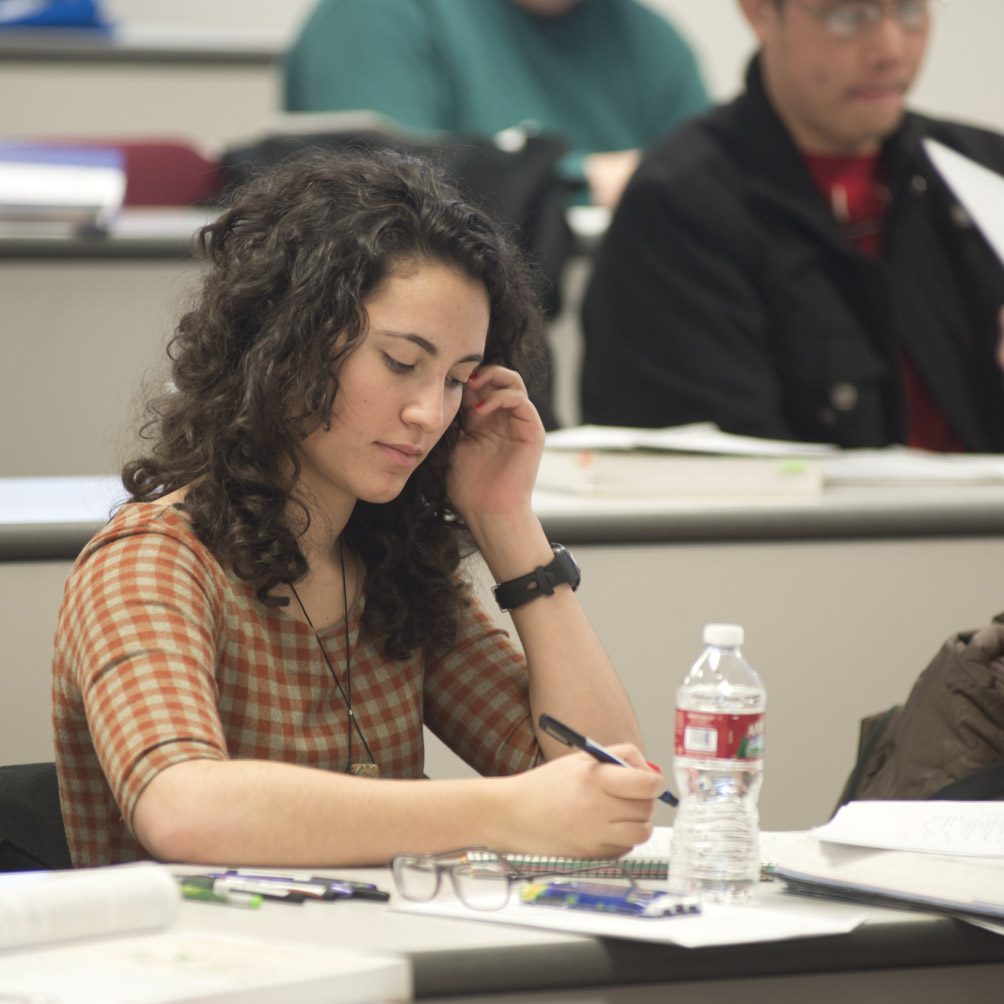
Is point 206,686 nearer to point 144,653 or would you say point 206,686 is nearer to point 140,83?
point 144,653

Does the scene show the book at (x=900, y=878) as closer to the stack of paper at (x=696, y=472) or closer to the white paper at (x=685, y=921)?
the white paper at (x=685, y=921)

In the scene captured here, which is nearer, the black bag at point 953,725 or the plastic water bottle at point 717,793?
the plastic water bottle at point 717,793

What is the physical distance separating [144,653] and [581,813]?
0.33 meters

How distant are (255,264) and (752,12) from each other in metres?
1.64

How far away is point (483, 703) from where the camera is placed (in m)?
1.35

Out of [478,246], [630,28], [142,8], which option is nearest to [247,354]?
[478,246]

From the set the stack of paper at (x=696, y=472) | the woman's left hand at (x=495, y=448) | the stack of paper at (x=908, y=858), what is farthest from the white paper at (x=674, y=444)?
the stack of paper at (x=908, y=858)

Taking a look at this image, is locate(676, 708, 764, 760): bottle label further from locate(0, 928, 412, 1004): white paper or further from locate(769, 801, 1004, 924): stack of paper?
locate(0, 928, 412, 1004): white paper

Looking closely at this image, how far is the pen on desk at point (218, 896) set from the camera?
0.89 m

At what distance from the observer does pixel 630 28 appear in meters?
3.71

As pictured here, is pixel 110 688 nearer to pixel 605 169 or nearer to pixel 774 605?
pixel 774 605

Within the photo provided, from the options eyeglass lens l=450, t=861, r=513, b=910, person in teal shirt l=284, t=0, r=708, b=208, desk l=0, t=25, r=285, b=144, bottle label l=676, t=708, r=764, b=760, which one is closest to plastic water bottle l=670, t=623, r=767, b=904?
bottle label l=676, t=708, r=764, b=760

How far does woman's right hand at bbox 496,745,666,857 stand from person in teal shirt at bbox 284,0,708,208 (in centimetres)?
226

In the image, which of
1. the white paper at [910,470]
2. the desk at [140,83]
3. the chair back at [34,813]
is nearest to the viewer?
the chair back at [34,813]
